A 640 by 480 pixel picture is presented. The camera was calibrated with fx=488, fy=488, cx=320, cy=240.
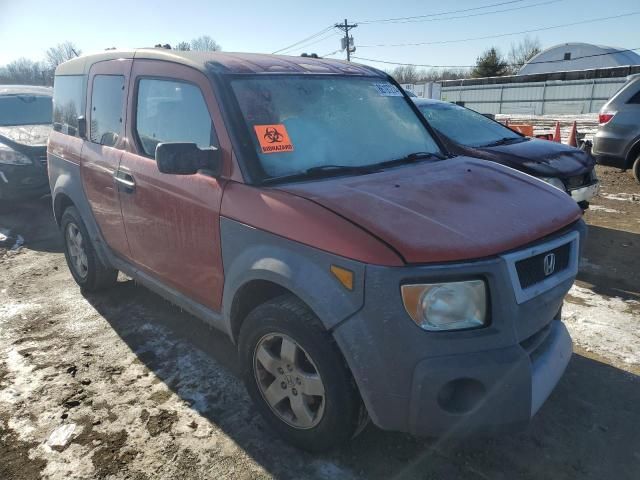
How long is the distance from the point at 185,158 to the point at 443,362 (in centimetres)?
159

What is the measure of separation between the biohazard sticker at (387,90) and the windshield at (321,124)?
3 centimetres

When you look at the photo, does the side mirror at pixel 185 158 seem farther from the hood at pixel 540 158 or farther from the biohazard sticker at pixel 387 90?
the hood at pixel 540 158

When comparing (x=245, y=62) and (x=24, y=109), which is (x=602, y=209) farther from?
(x=24, y=109)

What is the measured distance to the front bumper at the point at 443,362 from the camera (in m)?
1.93

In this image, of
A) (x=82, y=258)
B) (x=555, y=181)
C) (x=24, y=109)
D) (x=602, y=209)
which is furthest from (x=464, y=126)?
(x=24, y=109)

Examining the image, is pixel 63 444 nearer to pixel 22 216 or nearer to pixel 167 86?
Result: pixel 167 86

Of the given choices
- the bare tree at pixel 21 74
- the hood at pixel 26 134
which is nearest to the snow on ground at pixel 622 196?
the hood at pixel 26 134

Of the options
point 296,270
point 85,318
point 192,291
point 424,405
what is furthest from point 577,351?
point 85,318

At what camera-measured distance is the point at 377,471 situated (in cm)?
236

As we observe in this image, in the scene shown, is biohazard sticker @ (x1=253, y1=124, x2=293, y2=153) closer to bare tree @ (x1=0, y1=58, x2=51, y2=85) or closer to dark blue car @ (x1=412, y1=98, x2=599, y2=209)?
dark blue car @ (x1=412, y1=98, x2=599, y2=209)

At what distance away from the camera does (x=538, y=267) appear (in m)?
2.19

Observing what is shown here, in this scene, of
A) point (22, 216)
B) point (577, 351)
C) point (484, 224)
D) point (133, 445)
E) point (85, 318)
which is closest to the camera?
point (484, 224)

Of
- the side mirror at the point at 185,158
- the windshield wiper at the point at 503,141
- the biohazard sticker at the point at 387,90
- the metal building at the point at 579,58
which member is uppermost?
the metal building at the point at 579,58

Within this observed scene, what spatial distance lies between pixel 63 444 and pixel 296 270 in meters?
1.65
